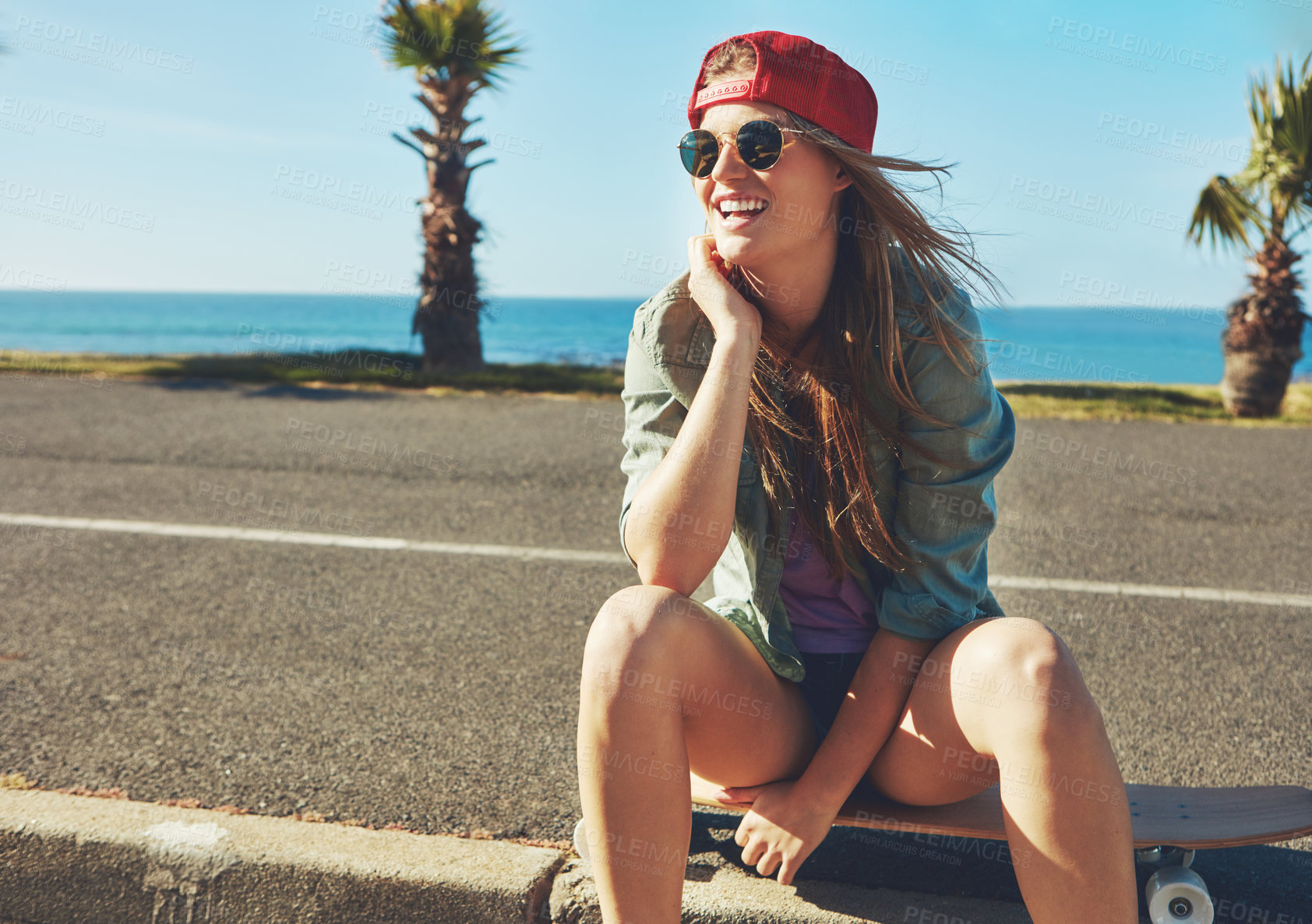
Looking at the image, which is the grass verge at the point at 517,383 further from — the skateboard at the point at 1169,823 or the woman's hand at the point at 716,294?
the woman's hand at the point at 716,294

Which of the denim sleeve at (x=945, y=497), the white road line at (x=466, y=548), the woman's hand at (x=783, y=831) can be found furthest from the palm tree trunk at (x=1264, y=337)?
the woman's hand at (x=783, y=831)

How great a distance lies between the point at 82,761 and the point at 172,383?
8.63 m

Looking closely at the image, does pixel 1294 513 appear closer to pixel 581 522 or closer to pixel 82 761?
pixel 581 522

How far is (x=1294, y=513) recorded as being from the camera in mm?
5637

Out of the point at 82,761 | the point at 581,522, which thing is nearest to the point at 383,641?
the point at 82,761

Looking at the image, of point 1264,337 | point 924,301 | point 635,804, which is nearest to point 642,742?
point 635,804

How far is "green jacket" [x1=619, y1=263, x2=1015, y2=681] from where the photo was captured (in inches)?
77.7

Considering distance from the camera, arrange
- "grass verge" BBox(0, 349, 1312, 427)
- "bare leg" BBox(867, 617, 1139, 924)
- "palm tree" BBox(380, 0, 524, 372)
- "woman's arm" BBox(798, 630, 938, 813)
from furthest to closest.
Answer: "palm tree" BBox(380, 0, 524, 372), "grass verge" BBox(0, 349, 1312, 427), "woman's arm" BBox(798, 630, 938, 813), "bare leg" BBox(867, 617, 1139, 924)

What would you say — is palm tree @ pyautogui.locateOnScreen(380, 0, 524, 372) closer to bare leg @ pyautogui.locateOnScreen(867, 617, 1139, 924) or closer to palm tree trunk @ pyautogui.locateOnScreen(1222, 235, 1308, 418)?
palm tree trunk @ pyautogui.locateOnScreen(1222, 235, 1308, 418)

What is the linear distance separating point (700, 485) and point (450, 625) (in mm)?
2259

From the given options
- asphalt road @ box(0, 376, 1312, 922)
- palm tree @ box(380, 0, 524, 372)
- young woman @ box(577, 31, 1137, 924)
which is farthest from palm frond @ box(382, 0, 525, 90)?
young woman @ box(577, 31, 1137, 924)

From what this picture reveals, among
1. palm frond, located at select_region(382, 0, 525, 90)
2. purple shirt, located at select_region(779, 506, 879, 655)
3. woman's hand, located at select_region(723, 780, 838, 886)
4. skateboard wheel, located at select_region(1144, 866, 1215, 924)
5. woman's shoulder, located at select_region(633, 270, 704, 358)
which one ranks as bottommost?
skateboard wheel, located at select_region(1144, 866, 1215, 924)

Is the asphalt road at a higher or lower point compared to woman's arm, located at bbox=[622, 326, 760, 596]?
lower

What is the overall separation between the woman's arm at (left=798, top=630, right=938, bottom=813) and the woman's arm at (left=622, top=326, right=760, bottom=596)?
0.39 meters
